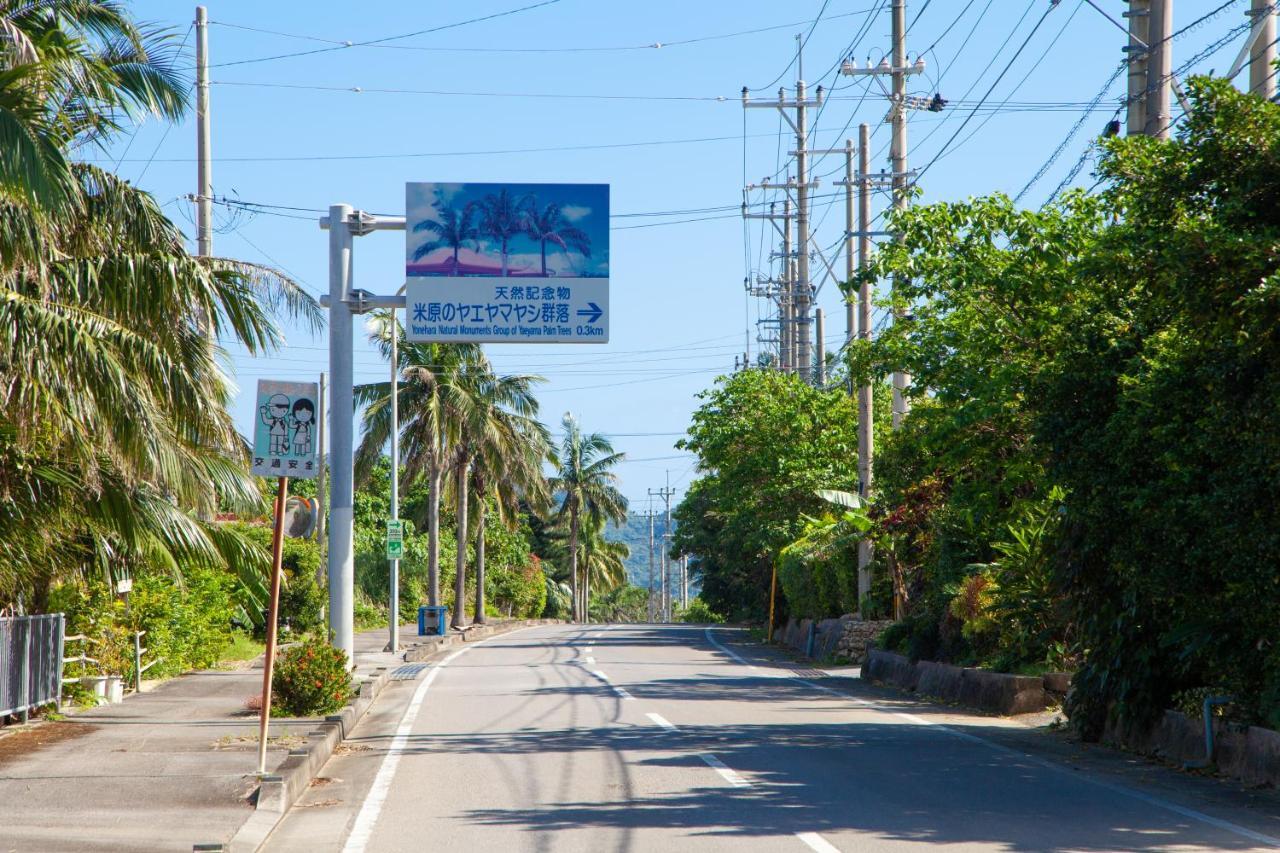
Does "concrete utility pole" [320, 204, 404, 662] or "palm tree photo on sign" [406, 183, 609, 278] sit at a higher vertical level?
"palm tree photo on sign" [406, 183, 609, 278]

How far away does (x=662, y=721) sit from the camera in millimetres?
16234

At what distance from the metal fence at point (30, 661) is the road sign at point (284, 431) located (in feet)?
14.7

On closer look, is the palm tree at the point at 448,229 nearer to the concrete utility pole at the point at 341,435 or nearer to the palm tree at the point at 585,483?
the concrete utility pole at the point at 341,435

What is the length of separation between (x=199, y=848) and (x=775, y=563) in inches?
1317

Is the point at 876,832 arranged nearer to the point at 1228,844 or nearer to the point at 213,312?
the point at 1228,844

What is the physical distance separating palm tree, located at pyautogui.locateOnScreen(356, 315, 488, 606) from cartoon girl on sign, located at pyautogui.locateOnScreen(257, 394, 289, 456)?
30.5 m

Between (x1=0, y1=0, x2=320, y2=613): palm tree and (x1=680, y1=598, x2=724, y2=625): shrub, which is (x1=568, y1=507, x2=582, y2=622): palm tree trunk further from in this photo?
(x1=0, y1=0, x2=320, y2=613): palm tree

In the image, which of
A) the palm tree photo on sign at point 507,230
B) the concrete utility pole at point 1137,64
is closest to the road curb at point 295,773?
the palm tree photo on sign at point 507,230

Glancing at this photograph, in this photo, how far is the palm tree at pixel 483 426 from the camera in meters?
45.8

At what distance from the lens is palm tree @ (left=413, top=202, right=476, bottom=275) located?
1780cm

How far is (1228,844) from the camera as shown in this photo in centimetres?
852

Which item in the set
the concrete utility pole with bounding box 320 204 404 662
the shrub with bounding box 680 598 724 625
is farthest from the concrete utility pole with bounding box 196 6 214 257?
the shrub with bounding box 680 598 724 625

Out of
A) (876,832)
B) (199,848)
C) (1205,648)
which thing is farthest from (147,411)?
(1205,648)

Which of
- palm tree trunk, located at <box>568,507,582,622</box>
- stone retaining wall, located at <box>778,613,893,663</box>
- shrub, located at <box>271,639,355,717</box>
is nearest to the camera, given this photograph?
shrub, located at <box>271,639,355,717</box>
